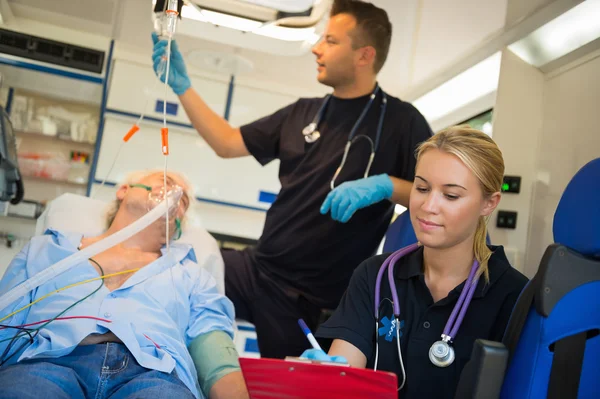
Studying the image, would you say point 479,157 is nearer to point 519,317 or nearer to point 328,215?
point 519,317

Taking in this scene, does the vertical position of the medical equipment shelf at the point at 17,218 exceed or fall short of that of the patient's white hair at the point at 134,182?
it falls short

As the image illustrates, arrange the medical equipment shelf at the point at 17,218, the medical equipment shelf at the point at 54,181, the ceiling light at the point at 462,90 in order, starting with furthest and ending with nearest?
the medical equipment shelf at the point at 54,181, the medical equipment shelf at the point at 17,218, the ceiling light at the point at 462,90

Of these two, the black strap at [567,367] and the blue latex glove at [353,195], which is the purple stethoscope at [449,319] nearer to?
the black strap at [567,367]

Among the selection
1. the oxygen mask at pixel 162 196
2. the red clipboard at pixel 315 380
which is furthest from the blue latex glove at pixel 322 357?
the oxygen mask at pixel 162 196

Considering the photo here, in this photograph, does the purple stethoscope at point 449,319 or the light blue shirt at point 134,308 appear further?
the light blue shirt at point 134,308

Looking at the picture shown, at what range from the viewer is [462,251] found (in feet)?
4.91

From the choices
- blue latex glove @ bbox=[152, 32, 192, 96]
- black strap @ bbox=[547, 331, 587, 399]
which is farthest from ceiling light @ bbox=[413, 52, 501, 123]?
black strap @ bbox=[547, 331, 587, 399]

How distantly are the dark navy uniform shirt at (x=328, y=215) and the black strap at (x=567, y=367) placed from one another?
113cm

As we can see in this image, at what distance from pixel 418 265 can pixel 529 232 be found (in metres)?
1.36

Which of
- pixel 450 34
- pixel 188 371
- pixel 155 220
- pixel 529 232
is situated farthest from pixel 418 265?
pixel 450 34

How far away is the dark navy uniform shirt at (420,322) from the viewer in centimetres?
138

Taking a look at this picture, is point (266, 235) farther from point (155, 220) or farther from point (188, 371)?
point (188, 371)

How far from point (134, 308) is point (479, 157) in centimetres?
103

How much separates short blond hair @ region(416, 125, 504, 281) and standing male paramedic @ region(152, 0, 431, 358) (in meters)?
0.67
